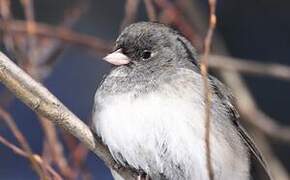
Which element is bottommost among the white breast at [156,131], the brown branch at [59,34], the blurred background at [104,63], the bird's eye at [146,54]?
the blurred background at [104,63]

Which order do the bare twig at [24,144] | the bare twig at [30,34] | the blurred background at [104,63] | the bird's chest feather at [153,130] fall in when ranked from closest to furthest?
the bare twig at [24,144] → the bird's chest feather at [153,130] → the bare twig at [30,34] → the blurred background at [104,63]

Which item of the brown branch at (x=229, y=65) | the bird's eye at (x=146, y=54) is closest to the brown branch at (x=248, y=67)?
the brown branch at (x=229, y=65)

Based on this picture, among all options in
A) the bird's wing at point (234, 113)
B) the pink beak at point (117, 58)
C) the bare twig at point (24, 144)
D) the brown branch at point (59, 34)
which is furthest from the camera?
the brown branch at point (59, 34)

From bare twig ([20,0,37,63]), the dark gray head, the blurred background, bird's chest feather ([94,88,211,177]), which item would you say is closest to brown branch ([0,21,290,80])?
bare twig ([20,0,37,63])

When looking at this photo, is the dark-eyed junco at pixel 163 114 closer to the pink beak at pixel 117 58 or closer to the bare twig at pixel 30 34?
the pink beak at pixel 117 58

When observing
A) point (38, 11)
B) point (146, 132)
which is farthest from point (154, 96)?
point (38, 11)

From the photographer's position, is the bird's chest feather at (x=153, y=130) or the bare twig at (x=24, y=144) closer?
the bare twig at (x=24, y=144)

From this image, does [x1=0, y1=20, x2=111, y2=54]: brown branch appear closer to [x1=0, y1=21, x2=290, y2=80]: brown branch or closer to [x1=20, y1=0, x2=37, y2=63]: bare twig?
[x1=0, y1=21, x2=290, y2=80]: brown branch
